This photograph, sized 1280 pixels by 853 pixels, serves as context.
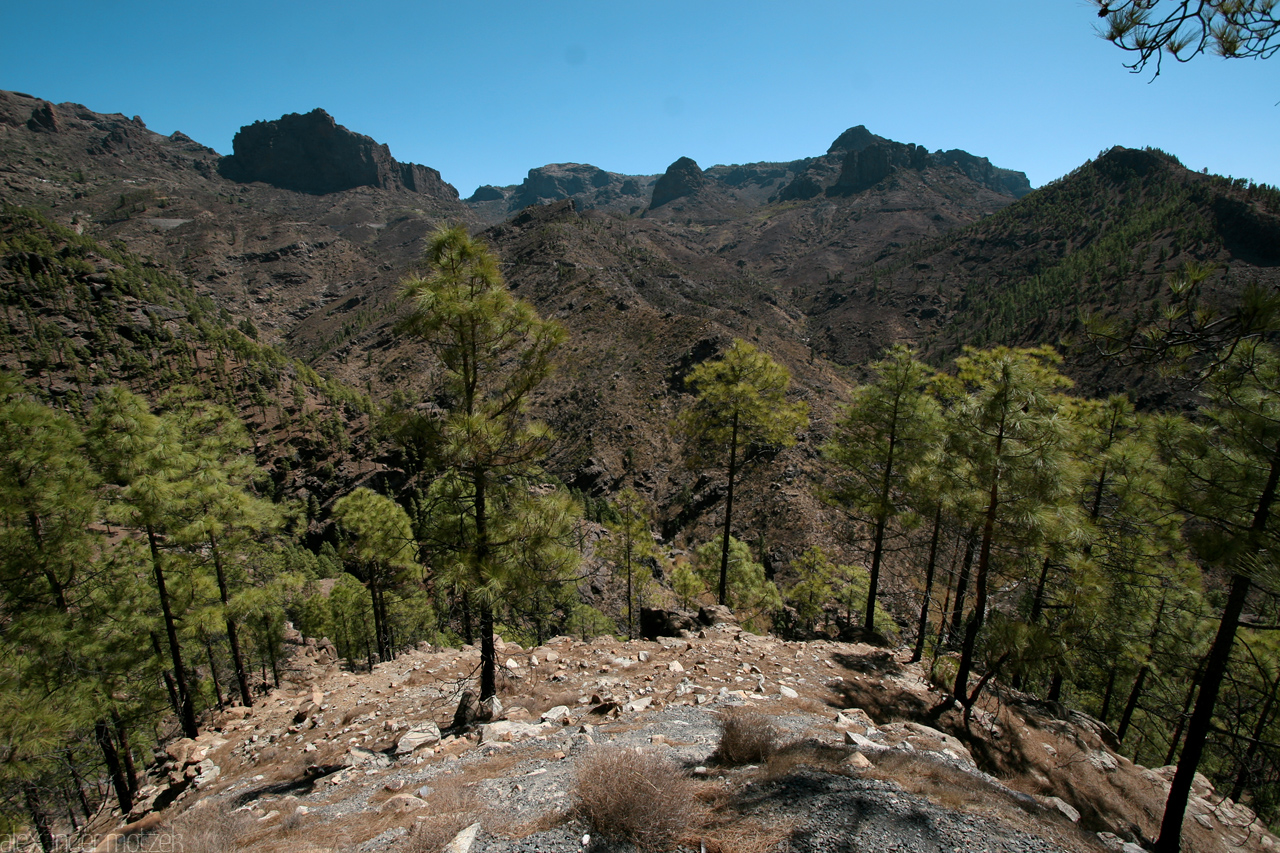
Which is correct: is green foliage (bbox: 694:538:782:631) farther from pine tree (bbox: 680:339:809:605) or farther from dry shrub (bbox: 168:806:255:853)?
dry shrub (bbox: 168:806:255:853)

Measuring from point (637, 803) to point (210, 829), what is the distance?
4383 mm

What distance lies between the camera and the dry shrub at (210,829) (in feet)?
15.3

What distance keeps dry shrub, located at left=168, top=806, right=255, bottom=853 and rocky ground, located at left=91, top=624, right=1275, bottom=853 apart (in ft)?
0.13

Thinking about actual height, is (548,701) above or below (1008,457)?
below

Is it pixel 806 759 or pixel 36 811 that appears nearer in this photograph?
pixel 806 759

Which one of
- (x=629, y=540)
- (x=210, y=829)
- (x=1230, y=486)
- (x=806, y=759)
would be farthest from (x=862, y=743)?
(x=629, y=540)

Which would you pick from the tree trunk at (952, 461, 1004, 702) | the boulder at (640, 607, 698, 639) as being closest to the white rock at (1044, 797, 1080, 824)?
the tree trunk at (952, 461, 1004, 702)

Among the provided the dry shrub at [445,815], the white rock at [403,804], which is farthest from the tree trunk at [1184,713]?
the white rock at [403,804]

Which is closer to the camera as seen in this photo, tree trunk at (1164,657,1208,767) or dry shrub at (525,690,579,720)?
tree trunk at (1164,657,1208,767)

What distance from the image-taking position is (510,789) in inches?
227

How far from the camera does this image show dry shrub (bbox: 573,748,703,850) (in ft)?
14.6

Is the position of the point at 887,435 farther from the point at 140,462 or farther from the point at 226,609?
the point at 226,609

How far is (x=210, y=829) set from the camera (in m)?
5.11

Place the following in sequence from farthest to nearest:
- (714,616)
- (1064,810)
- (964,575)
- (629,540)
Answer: (629,540), (714,616), (964,575), (1064,810)
